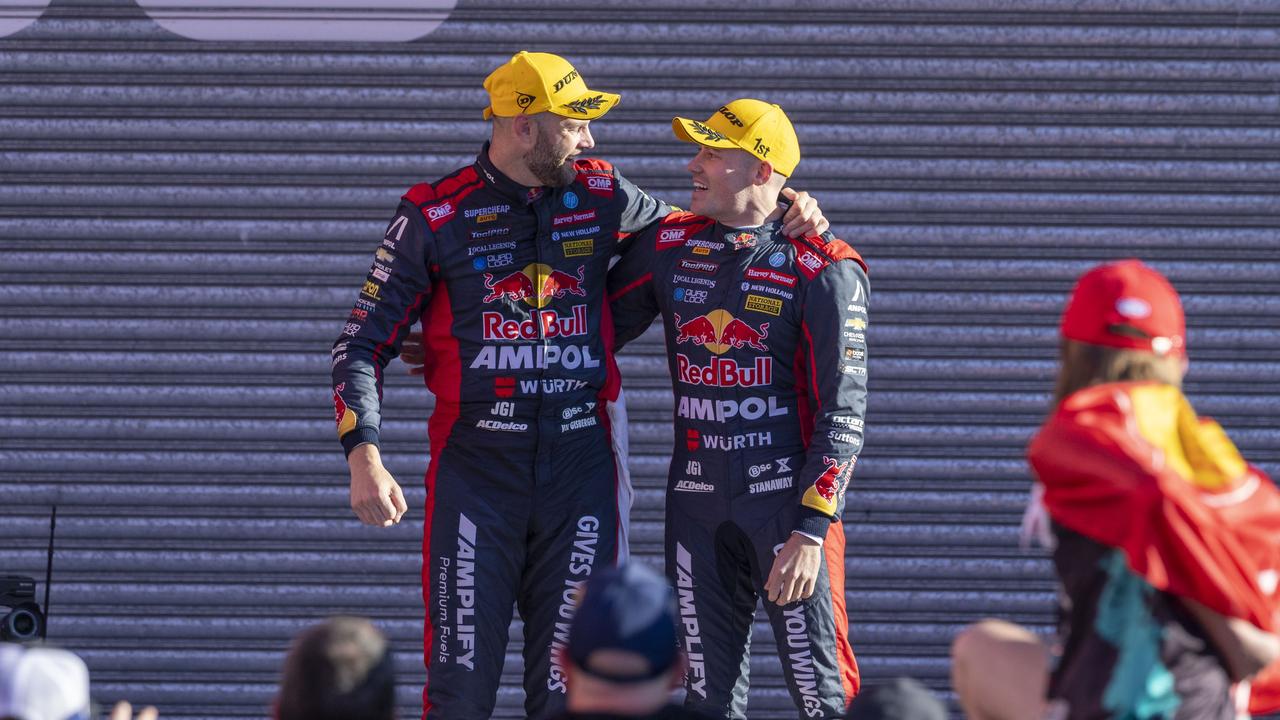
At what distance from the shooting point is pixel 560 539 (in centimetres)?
490

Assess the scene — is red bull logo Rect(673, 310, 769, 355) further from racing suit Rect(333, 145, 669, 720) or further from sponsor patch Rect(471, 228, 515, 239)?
sponsor patch Rect(471, 228, 515, 239)

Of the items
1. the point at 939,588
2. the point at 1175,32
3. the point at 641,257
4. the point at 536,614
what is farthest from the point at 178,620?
the point at 1175,32

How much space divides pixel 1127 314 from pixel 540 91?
8.23 ft

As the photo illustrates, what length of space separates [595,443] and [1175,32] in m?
3.64

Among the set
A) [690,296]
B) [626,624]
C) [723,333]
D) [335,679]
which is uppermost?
[690,296]

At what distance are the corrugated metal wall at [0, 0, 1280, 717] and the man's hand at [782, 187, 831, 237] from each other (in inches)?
65.5

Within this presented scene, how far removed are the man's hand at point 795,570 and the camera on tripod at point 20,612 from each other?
311 centimetres

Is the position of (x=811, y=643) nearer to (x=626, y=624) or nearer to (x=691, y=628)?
(x=691, y=628)

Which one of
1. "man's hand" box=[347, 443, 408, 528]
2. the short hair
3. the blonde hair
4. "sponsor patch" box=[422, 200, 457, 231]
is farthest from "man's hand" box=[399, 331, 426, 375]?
the blonde hair

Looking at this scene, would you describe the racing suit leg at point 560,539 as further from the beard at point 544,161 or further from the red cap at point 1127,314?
the red cap at point 1127,314

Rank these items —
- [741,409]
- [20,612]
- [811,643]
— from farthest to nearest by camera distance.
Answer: [20,612], [741,409], [811,643]

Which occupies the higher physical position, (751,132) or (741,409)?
(751,132)

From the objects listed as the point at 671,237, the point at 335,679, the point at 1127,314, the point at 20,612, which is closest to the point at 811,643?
the point at 671,237

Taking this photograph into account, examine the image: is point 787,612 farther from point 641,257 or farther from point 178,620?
point 178,620
